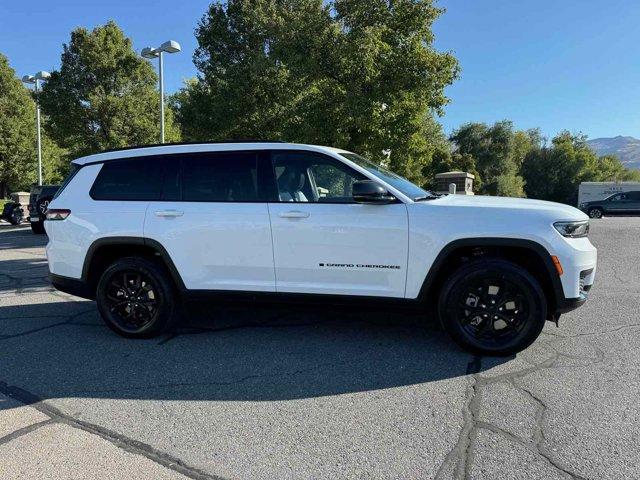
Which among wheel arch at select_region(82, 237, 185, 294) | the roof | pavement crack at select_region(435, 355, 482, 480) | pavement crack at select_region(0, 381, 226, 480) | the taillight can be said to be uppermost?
the roof

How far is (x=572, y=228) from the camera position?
4.09 meters

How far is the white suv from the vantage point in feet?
13.5

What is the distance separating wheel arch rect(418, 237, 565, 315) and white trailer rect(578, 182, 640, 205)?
3484 centimetres

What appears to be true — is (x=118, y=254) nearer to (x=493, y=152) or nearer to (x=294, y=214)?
(x=294, y=214)

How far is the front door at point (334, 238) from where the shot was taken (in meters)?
4.25

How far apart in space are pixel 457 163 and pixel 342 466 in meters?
44.6

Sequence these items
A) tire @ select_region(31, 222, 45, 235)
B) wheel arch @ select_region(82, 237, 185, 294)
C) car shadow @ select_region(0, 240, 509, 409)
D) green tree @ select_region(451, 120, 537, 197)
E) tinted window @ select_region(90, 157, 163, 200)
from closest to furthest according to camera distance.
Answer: car shadow @ select_region(0, 240, 509, 409) < wheel arch @ select_region(82, 237, 185, 294) < tinted window @ select_region(90, 157, 163, 200) < tire @ select_region(31, 222, 45, 235) < green tree @ select_region(451, 120, 537, 197)

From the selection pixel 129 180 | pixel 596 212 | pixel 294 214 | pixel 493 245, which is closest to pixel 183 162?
pixel 129 180

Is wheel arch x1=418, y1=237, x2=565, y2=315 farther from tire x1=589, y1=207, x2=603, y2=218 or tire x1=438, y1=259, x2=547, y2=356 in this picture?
tire x1=589, y1=207, x2=603, y2=218

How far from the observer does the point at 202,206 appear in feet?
15.3

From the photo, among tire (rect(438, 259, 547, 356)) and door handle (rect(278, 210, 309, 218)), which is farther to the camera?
door handle (rect(278, 210, 309, 218))

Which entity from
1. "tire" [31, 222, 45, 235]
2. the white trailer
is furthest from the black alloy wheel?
the white trailer

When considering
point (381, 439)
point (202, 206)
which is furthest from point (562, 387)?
point (202, 206)

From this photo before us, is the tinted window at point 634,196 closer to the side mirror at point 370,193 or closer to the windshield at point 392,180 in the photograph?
the windshield at point 392,180
